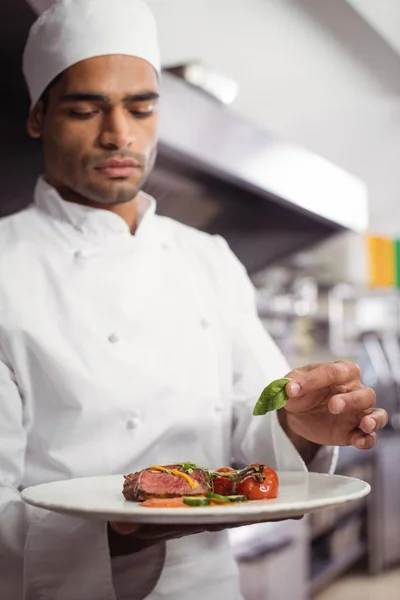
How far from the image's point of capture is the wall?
2.48 metres

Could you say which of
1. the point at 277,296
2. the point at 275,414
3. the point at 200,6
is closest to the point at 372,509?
the point at 277,296

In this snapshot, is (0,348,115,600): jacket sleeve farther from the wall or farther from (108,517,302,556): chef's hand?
the wall

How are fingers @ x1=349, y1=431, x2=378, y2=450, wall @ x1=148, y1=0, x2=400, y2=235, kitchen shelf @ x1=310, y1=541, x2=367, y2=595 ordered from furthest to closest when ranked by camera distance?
kitchen shelf @ x1=310, y1=541, x2=367, y2=595 → wall @ x1=148, y1=0, x2=400, y2=235 → fingers @ x1=349, y1=431, x2=378, y2=450

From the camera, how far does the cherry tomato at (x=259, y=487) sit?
89 centimetres

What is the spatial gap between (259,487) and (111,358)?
0.31 metres

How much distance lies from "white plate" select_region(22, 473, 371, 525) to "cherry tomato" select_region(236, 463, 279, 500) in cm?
1

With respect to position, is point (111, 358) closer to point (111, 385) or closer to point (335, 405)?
point (111, 385)

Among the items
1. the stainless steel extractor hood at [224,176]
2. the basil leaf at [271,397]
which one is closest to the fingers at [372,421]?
the basil leaf at [271,397]

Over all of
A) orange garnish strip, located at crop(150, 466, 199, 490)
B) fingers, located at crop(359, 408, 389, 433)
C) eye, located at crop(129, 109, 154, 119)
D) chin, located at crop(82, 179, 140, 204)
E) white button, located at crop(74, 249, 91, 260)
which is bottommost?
orange garnish strip, located at crop(150, 466, 199, 490)

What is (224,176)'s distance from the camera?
1773 millimetres

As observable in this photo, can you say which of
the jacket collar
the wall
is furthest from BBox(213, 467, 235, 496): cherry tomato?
the wall

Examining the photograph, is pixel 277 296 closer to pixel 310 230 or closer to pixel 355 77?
pixel 355 77

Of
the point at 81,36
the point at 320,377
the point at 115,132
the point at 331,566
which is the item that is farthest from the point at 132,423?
the point at 331,566

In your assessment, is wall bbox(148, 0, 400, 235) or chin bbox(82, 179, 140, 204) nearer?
chin bbox(82, 179, 140, 204)
